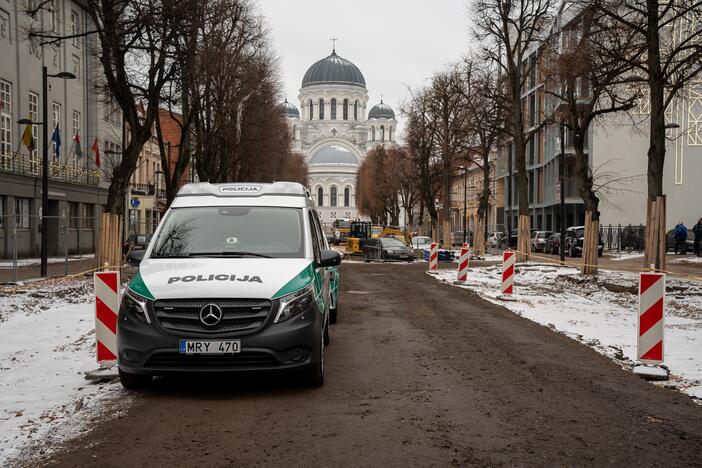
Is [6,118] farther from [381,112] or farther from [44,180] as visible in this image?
[381,112]

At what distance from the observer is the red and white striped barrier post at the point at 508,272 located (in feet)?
55.7

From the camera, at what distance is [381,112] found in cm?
16512

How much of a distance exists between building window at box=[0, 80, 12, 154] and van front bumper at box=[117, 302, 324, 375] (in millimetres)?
30932

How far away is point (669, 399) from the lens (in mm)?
7109

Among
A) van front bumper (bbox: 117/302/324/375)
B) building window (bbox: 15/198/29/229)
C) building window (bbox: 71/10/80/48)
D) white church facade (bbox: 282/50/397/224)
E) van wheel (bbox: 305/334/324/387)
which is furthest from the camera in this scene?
white church facade (bbox: 282/50/397/224)

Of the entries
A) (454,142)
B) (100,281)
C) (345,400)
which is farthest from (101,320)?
(454,142)

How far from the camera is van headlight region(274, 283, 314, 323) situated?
6.98 m

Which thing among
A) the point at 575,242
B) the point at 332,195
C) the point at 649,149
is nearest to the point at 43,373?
the point at 649,149

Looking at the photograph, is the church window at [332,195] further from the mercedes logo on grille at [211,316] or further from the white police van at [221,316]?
the mercedes logo on grille at [211,316]

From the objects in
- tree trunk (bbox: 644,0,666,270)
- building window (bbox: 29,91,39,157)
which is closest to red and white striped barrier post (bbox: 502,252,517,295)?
tree trunk (bbox: 644,0,666,270)

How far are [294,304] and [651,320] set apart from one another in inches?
167

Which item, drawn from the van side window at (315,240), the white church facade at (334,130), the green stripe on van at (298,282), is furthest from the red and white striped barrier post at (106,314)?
the white church facade at (334,130)

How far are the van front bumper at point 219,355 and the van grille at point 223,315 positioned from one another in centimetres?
5

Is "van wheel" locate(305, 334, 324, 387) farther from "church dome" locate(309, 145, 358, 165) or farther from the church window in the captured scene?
the church window
